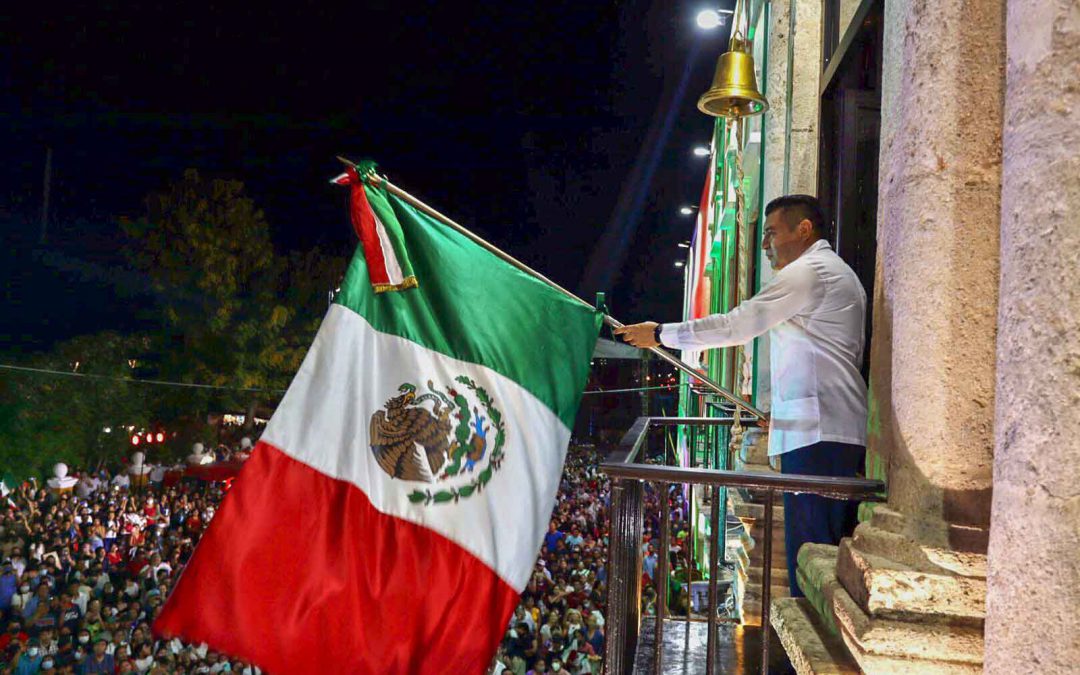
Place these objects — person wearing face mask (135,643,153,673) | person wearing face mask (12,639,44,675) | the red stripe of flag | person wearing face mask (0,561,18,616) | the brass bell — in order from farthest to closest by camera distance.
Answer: person wearing face mask (0,561,18,616) → person wearing face mask (135,643,153,673) → person wearing face mask (12,639,44,675) → the brass bell → the red stripe of flag

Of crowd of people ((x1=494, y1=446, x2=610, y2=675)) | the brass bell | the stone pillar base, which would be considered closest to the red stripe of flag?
the stone pillar base

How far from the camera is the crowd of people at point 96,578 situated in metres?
12.5

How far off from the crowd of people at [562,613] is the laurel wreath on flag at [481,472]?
16.2 feet

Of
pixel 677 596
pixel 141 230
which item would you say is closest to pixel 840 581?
pixel 677 596

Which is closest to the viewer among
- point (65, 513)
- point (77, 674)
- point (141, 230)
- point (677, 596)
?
point (77, 674)

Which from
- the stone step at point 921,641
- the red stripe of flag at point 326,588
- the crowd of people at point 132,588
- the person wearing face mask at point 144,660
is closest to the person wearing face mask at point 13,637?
the crowd of people at point 132,588

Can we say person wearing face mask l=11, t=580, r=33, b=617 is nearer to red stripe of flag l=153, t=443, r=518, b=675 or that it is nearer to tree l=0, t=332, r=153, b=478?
red stripe of flag l=153, t=443, r=518, b=675

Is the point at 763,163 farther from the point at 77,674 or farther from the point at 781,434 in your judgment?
the point at 77,674

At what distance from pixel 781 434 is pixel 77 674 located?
37.9 ft

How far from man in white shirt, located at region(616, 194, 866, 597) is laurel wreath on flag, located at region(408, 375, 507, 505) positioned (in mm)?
980

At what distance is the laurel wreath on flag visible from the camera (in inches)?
149

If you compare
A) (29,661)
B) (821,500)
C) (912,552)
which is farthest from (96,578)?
(912,552)

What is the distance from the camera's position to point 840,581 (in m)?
3.44

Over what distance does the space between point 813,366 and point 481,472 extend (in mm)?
1538
